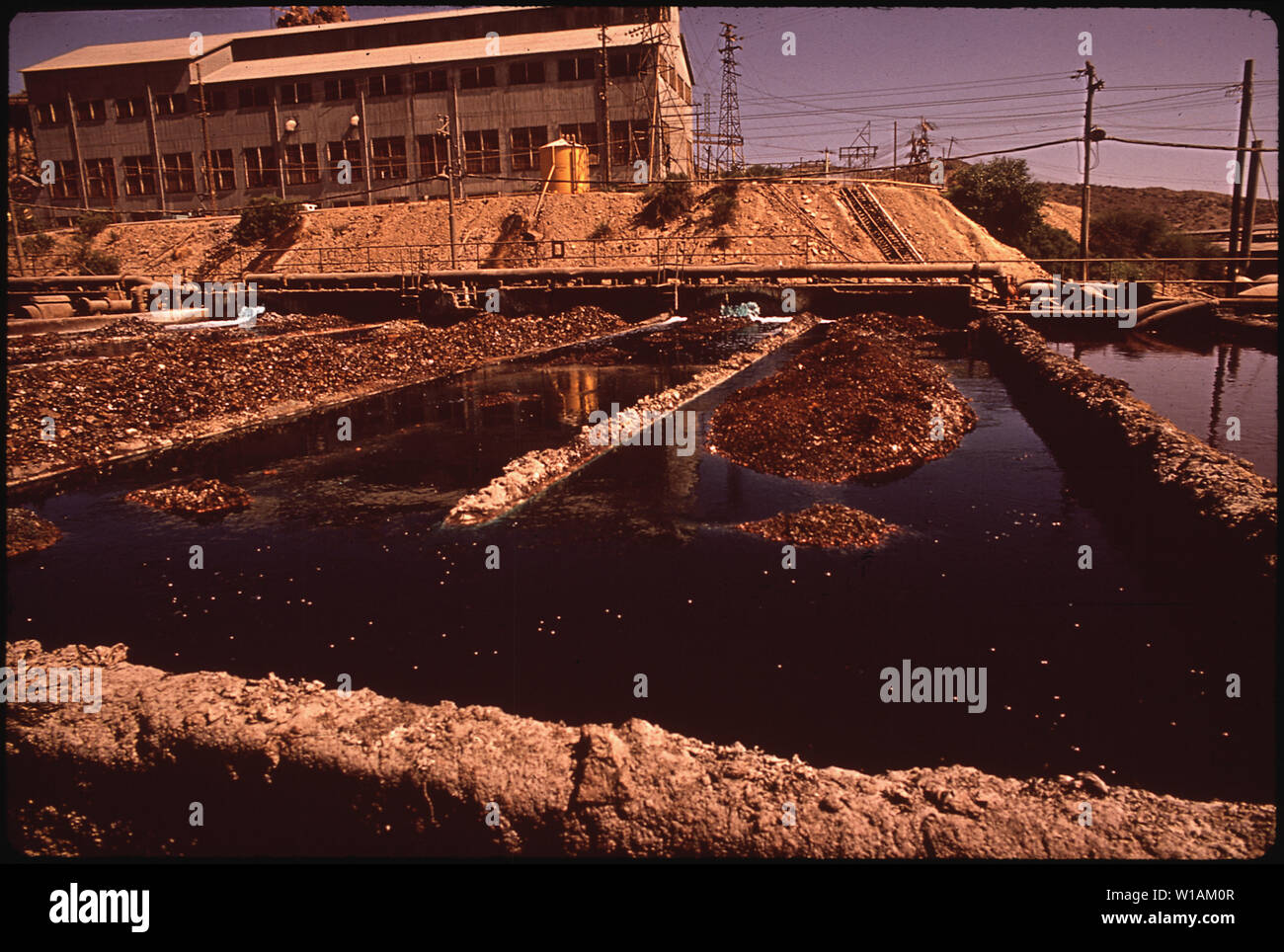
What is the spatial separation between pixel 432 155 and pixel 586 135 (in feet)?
34.6

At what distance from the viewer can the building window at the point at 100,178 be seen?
5525 centimetres

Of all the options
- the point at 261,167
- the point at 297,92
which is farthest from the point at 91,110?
the point at 297,92

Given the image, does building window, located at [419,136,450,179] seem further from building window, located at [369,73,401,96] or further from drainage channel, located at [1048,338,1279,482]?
drainage channel, located at [1048,338,1279,482]

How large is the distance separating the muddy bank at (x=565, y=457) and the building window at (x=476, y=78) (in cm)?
3769

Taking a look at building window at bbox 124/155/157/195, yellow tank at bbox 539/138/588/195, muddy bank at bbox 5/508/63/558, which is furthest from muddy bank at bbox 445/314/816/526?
building window at bbox 124/155/157/195

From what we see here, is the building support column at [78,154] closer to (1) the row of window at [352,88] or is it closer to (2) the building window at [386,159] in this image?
(1) the row of window at [352,88]

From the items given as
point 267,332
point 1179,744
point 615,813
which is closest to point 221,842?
point 615,813

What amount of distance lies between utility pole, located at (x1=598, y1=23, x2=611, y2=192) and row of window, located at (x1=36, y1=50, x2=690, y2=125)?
0.85 metres

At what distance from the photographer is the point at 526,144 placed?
168 ft

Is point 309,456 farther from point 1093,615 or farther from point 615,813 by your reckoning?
point 1093,615

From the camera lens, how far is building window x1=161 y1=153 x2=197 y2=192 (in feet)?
178

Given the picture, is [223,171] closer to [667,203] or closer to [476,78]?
[476,78]

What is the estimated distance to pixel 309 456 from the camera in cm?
1448

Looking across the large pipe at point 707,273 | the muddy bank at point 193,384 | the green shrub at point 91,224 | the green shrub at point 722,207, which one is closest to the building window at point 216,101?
the green shrub at point 91,224
